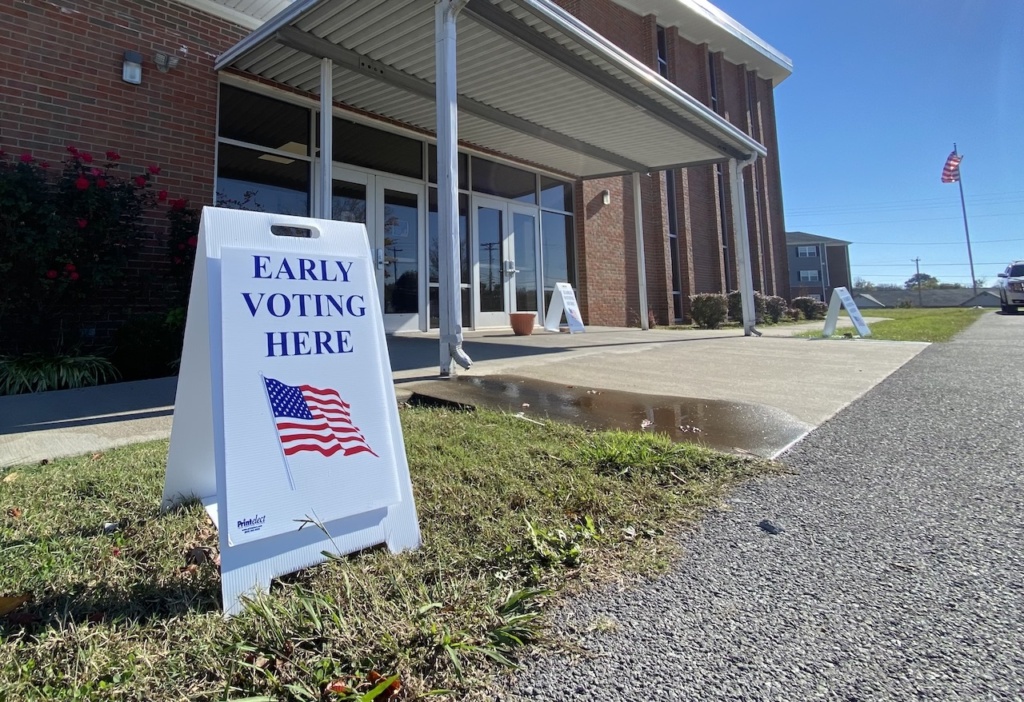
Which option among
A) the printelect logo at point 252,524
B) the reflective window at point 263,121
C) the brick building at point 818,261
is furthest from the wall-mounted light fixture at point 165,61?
the brick building at point 818,261

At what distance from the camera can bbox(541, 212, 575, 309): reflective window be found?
38.8 ft

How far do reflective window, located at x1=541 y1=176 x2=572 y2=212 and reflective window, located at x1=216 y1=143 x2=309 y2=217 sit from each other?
5.60 metres

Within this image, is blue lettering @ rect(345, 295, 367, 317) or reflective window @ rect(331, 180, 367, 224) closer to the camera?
blue lettering @ rect(345, 295, 367, 317)

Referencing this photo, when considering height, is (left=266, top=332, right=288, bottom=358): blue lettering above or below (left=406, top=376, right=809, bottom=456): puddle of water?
above

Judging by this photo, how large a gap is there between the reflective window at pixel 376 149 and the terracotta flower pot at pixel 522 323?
307 cm

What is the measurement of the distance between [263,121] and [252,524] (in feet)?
25.0

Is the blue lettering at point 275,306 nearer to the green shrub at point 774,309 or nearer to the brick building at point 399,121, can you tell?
the brick building at point 399,121

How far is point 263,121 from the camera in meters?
7.53

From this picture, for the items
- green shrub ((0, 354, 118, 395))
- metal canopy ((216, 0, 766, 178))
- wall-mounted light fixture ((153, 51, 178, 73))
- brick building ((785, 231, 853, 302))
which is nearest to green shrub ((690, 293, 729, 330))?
metal canopy ((216, 0, 766, 178))

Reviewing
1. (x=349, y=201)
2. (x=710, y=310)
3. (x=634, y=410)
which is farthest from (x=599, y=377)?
(x=710, y=310)

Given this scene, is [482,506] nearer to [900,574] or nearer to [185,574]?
[185,574]

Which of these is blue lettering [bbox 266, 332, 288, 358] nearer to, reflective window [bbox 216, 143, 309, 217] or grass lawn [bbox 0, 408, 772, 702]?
grass lawn [bbox 0, 408, 772, 702]

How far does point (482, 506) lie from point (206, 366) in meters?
1.18

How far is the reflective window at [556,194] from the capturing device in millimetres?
11938
